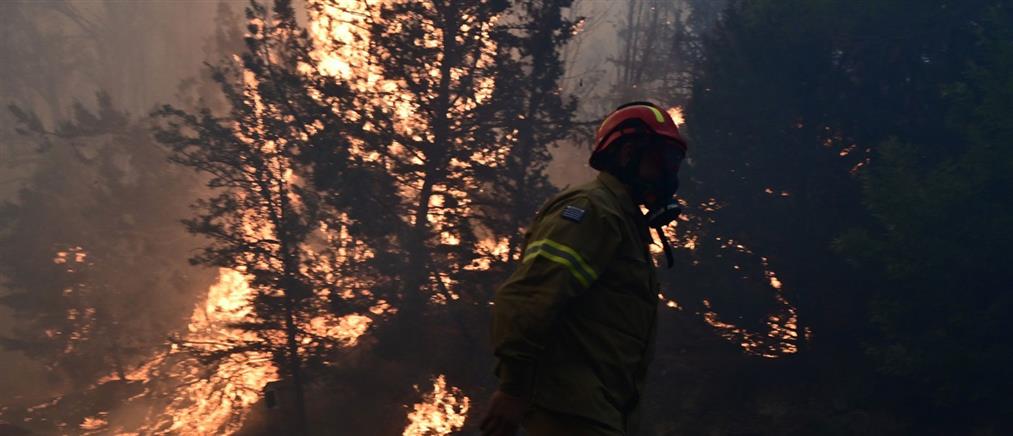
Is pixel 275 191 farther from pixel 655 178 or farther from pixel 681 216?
pixel 655 178

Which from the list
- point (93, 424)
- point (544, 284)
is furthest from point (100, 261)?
point (544, 284)

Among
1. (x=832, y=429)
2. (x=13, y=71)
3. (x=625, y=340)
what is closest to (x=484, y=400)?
(x=832, y=429)

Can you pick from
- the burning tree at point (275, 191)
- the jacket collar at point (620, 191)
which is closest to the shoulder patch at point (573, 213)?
the jacket collar at point (620, 191)

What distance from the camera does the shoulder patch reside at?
8.57 feet

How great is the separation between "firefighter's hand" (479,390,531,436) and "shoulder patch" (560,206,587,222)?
0.67 metres

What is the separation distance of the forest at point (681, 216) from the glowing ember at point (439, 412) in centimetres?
8

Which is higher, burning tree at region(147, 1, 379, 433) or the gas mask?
burning tree at region(147, 1, 379, 433)

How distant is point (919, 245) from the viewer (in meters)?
10.1

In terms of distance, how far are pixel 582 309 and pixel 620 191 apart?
0.50 meters

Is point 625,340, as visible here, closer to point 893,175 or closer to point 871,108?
point 893,175

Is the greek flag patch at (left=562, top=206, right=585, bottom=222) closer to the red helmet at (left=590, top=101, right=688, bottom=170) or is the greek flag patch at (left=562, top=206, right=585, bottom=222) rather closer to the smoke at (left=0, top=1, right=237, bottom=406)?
the red helmet at (left=590, top=101, right=688, bottom=170)

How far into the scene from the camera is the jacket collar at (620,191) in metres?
2.83

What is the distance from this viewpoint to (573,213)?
8.64 feet

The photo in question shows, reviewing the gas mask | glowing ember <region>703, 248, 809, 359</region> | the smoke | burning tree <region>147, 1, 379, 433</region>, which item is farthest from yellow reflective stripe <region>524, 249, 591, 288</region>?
the smoke
